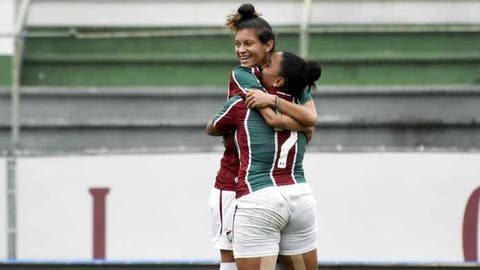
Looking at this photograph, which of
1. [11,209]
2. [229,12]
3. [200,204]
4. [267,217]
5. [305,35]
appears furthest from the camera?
[229,12]

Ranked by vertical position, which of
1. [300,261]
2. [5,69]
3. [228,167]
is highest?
[5,69]

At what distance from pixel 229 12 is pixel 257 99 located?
176 inches

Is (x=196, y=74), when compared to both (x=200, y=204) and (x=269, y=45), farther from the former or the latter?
(x=269, y=45)

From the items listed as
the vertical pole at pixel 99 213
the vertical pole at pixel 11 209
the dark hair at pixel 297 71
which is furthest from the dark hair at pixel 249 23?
the vertical pole at pixel 11 209

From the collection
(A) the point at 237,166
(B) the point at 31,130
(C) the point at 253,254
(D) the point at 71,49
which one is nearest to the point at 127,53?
(D) the point at 71,49

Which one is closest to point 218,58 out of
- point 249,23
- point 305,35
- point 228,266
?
point 305,35

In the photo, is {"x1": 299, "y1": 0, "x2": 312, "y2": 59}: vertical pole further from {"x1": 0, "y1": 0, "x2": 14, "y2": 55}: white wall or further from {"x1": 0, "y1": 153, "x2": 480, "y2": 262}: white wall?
{"x1": 0, "y1": 0, "x2": 14, "y2": 55}: white wall

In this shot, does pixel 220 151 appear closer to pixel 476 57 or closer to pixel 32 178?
pixel 32 178

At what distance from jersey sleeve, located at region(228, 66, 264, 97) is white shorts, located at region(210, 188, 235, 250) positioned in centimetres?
67

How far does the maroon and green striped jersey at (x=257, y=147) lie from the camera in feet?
16.1

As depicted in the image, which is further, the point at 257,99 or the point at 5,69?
the point at 5,69

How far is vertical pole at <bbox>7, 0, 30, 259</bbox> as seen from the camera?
809cm

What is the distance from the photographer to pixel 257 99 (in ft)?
15.9

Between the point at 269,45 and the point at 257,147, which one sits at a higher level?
the point at 269,45
